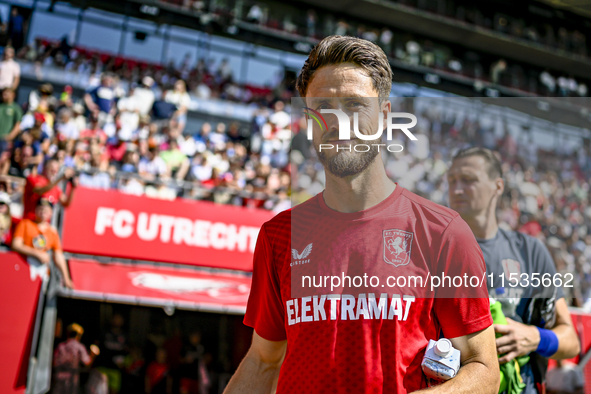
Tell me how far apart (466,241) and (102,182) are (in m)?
7.59

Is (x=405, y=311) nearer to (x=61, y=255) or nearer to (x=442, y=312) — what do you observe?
(x=442, y=312)

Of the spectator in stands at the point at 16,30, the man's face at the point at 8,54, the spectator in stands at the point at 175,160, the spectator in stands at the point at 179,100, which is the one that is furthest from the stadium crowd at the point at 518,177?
the spectator in stands at the point at 16,30

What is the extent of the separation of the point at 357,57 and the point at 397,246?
0.55 m

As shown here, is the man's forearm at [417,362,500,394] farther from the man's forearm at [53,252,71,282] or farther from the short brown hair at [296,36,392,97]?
the man's forearm at [53,252,71,282]

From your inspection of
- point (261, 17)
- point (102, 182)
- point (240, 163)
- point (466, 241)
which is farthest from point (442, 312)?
point (261, 17)

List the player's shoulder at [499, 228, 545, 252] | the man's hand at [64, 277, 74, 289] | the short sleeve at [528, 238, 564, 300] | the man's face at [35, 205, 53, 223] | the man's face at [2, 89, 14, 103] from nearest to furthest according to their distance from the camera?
the short sleeve at [528, 238, 564, 300]
the player's shoulder at [499, 228, 545, 252]
the man's hand at [64, 277, 74, 289]
the man's face at [35, 205, 53, 223]
the man's face at [2, 89, 14, 103]

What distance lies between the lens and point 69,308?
29.1 feet

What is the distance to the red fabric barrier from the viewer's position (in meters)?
6.25

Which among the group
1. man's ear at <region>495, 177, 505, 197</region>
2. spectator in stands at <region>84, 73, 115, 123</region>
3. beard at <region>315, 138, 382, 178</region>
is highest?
spectator in stands at <region>84, 73, 115, 123</region>

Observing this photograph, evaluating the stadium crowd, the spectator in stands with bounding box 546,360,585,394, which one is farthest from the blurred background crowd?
the spectator in stands with bounding box 546,360,585,394

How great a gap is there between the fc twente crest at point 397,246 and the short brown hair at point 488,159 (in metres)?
0.51

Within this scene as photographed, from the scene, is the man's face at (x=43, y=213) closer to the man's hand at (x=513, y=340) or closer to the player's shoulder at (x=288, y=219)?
the player's shoulder at (x=288, y=219)

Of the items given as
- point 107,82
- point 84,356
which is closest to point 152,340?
point 84,356

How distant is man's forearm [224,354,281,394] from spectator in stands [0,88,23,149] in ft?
27.4
